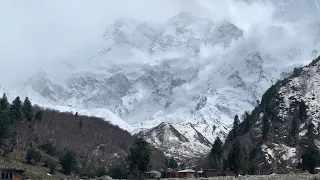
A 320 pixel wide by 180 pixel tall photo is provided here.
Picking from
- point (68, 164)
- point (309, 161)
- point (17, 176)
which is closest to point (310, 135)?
point (309, 161)

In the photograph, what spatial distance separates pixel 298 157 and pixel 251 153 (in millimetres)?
15253

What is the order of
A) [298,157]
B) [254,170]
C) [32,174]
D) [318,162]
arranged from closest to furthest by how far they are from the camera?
1. [32,174]
2. [254,170]
3. [318,162]
4. [298,157]

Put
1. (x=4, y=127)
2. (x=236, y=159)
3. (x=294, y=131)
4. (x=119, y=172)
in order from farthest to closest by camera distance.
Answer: (x=294, y=131) → (x=119, y=172) → (x=4, y=127) → (x=236, y=159)

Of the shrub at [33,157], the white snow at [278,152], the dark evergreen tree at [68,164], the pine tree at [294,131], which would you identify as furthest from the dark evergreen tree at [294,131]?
the shrub at [33,157]

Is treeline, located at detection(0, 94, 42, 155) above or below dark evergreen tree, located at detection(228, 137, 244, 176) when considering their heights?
above

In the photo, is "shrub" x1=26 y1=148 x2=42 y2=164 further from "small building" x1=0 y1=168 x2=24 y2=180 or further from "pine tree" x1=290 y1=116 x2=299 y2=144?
"pine tree" x1=290 y1=116 x2=299 y2=144

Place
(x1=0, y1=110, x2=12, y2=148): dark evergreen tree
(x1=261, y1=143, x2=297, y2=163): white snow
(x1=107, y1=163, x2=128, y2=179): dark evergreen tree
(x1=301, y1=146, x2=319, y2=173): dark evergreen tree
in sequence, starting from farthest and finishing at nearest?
(x1=261, y1=143, x2=297, y2=163): white snow
(x1=107, y1=163, x2=128, y2=179): dark evergreen tree
(x1=0, y1=110, x2=12, y2=148): dark evergreen tree
(x1=301, y1=146, x2=319, y2=173): dark evergreen tree

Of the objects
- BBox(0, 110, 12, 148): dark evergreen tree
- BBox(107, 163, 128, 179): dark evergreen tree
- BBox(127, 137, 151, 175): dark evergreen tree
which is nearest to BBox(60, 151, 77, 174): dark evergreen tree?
BBox(107, 163, 128, 179): dark evergreen tree

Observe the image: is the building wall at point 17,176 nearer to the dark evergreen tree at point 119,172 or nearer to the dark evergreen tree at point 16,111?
the dark evergreen tree at point 119,172

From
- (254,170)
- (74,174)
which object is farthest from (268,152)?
(74,174)

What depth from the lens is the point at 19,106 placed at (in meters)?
188

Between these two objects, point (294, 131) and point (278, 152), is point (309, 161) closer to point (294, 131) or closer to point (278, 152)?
point (278, 152)

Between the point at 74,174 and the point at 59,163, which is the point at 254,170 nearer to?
the point at 74,174

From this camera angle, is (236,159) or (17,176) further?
(236,159)
